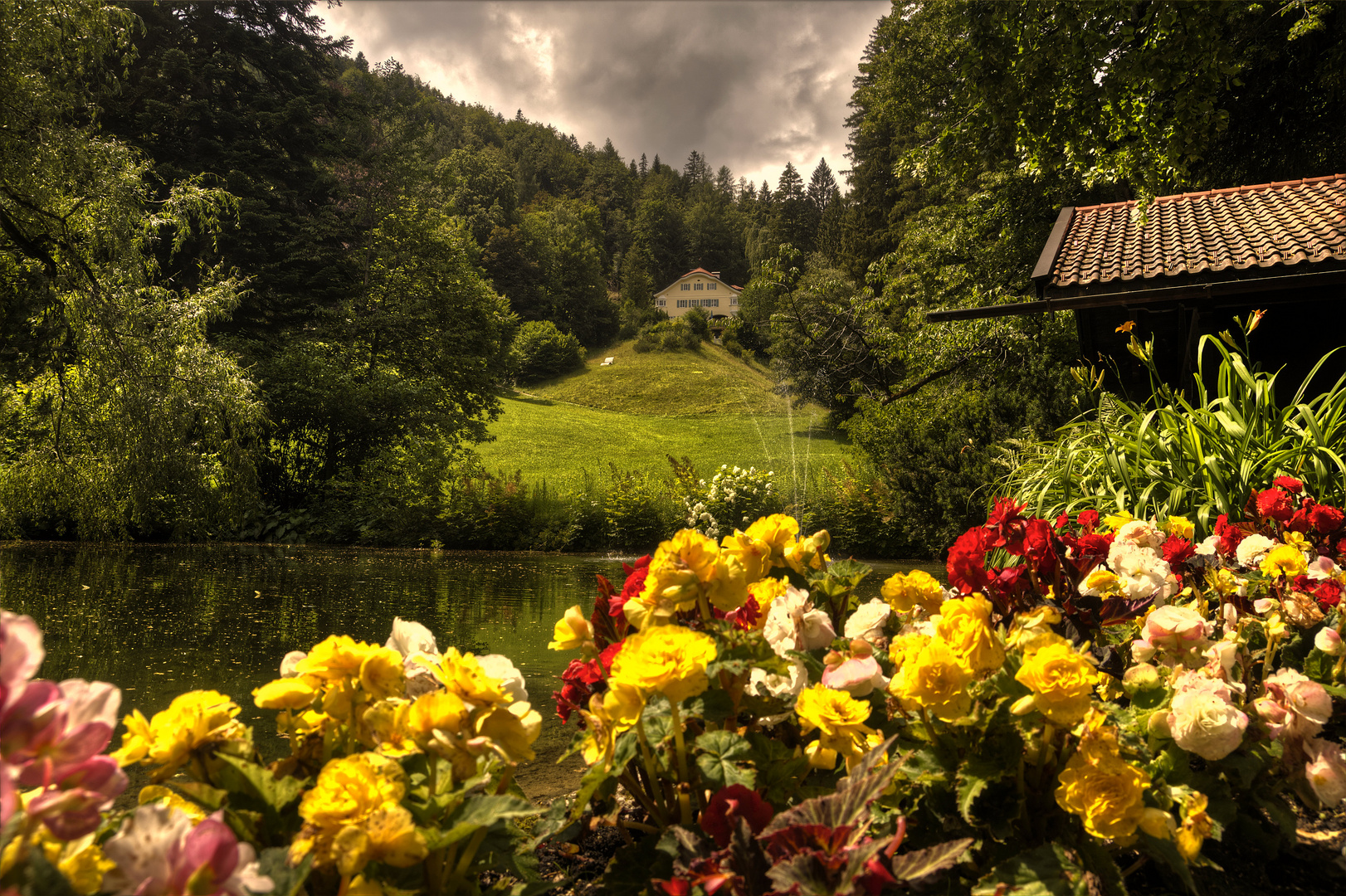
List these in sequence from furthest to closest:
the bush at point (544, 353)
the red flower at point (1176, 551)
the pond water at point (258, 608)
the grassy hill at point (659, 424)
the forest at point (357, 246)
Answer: the bush at point (544, 353), the grassy hill at point (659, 424), the forest at point (357, 246), the pond water at point (258, 608), the red flower at point (1176, 551)

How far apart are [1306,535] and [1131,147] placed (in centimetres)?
683

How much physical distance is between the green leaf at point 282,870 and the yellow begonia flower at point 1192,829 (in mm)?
909

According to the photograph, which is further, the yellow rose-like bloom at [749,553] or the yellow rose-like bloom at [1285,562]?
the yellow rose-like bloom at [1285,562]

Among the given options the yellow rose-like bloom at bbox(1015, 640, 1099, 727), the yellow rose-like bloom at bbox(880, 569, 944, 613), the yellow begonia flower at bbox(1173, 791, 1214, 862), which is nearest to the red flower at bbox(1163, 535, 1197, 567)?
the yellow rose-like bloom at bbox(880, 569, 944, 613)

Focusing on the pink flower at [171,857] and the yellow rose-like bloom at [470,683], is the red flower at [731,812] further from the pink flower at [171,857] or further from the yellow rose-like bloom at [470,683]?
the pink flower at [171,857]

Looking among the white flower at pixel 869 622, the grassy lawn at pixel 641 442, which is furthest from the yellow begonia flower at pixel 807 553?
the grassy lawn at pixel 641 442

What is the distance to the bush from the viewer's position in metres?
38.1

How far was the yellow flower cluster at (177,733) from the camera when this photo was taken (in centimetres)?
71

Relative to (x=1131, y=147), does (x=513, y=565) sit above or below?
below

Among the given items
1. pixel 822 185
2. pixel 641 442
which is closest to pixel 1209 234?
Answer: pixel 641 442

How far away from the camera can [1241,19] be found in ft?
27.9

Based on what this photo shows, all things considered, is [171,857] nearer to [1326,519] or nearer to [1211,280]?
[1326,519]

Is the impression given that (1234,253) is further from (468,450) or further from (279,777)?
(468,450)

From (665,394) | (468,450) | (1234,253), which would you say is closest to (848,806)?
(1234,253)
